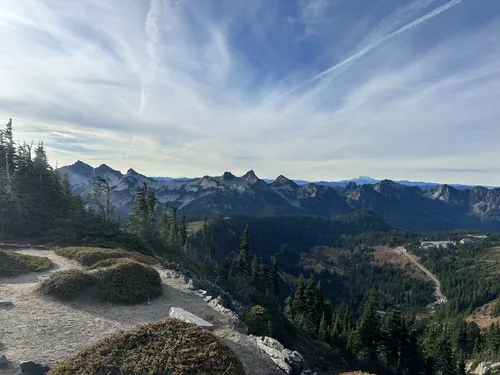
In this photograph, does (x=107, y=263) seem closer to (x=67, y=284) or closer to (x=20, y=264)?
(x=67, y=284)

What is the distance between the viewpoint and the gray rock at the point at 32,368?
1293 centimetres

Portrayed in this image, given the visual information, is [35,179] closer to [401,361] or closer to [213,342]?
[213,342]

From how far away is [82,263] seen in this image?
32.1 meters

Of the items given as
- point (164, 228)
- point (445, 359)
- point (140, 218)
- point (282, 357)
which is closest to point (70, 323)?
point (282, 357)

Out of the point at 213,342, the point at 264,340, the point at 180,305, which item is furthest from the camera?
the point at 180,305

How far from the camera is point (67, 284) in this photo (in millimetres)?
22875

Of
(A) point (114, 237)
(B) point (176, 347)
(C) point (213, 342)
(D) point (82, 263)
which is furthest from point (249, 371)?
(A) point (114, 237)

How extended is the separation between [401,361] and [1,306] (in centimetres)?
7359

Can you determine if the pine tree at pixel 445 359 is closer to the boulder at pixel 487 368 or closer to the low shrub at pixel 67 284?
the boulder at pixel 487 368

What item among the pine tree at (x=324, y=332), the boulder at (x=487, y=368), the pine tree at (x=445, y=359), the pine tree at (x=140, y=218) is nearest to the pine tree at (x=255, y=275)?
the pine tree at (x=324, y=332)

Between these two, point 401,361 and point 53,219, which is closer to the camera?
point 53,219

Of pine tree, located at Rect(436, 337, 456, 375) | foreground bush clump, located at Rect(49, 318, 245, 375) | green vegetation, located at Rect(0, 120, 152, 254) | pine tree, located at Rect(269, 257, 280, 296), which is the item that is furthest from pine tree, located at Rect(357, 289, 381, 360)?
foreground bush clump, located at Rect(49, 318, 245, 375)

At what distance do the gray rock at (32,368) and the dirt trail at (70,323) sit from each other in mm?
593

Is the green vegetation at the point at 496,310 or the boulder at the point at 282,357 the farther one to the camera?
the green vegetation at the point at 496,310
